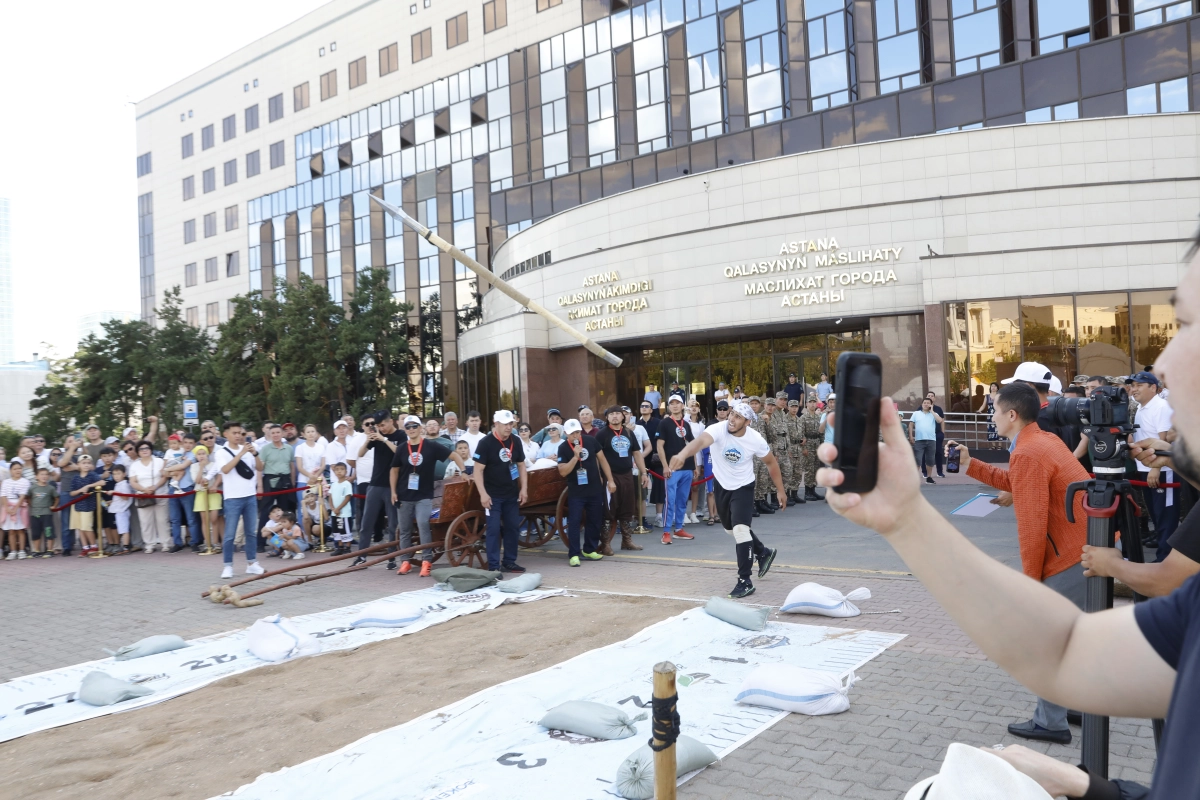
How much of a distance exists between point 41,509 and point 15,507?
44cm

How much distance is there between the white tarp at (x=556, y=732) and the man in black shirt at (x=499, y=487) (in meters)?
4.26

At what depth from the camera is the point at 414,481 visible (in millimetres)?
11758

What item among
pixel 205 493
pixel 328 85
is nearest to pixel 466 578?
pixel 205 493

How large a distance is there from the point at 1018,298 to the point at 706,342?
11.3 meters

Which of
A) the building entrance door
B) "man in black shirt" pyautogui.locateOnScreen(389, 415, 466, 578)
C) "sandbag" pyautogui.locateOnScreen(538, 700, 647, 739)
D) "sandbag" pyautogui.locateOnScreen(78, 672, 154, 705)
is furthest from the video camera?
the building entrance door

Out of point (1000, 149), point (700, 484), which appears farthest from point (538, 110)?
point (700, 484)

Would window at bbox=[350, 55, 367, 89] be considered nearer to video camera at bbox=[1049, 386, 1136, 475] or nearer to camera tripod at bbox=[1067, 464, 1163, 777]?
video camera at bbox=[1049, 386, 1136, 475]

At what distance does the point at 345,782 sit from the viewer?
4.66m

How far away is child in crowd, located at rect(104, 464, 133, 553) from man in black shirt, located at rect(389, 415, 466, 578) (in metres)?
6.91

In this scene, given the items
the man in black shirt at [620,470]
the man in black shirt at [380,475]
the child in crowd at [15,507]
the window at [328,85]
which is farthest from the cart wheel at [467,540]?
the window at [328,85]

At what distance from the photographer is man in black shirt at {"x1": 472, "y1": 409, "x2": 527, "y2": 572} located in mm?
11172

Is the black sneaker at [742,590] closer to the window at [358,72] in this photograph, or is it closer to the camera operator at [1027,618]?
the camera operator at [1027,618]

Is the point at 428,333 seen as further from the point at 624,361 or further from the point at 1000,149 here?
the point at 1000,149

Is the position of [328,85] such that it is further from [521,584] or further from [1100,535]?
[1100,535]
